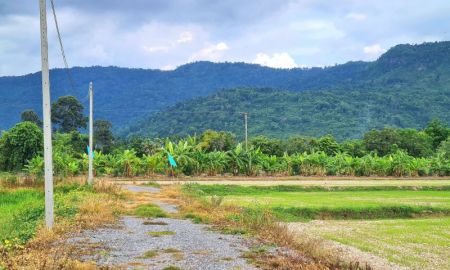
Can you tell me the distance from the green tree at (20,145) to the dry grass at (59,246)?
3587 cm

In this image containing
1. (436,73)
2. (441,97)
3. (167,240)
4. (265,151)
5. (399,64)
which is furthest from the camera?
(399,64)

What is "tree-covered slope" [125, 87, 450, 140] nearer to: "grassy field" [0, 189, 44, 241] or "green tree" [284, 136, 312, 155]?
"green tree" [284, 136, 312, 155]

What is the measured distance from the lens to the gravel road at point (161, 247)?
10984 millimetres

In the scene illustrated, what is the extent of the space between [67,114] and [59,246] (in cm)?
8765

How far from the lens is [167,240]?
545 inches

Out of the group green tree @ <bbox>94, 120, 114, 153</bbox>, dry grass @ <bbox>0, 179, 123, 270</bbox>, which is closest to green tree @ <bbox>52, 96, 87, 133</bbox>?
green tree @ <bbox>94, 120, 114, 153</bbox>

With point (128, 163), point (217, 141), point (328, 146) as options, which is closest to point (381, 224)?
point (128, 163)

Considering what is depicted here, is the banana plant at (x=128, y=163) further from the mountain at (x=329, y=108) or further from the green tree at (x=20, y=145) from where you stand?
the mountain at (x=329, y=108)

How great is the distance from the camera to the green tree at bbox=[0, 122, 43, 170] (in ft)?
174

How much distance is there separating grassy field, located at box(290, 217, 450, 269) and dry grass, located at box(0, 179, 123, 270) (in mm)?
7105

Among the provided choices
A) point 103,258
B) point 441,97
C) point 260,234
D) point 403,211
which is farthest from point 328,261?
point 441,97

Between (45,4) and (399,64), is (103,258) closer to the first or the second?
(45,4)

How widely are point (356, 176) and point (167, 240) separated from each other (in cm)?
4172

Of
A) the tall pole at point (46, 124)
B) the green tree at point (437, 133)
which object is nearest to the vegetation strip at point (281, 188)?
the tall pole at point (46, 124)
